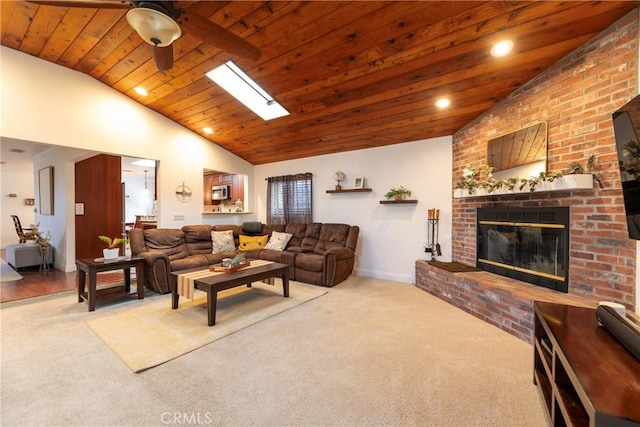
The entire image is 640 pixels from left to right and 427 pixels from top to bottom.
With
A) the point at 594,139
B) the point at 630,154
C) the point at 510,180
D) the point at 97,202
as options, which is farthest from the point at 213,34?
the point at 97,202

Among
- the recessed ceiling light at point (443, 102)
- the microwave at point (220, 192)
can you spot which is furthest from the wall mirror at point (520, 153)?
the microwave at point (220, 192)

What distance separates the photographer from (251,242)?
5.33 metres

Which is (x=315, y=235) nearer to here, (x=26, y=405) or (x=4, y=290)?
(x=26, y=405)

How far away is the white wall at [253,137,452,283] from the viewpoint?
425 centimetres

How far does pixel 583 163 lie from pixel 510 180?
0.58 m

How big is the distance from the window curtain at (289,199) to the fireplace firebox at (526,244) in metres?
3.16

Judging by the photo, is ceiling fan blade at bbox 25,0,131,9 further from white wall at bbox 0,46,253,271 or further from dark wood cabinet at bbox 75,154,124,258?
dark wood cabinet at bbox 75,154,124,258

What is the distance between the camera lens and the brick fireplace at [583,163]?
213 centimetres

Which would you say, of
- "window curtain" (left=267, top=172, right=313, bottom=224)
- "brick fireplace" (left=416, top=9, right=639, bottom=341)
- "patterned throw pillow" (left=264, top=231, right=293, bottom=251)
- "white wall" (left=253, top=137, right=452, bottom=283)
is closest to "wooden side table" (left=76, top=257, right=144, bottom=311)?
"patterned throw pillow" (left=264, top=231, right=293, bottom=251)

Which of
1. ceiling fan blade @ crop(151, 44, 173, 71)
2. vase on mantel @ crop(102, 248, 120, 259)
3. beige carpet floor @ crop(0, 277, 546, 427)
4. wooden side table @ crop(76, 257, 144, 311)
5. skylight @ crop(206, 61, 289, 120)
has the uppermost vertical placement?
skylight @ crop(206, 61, 289, 120)

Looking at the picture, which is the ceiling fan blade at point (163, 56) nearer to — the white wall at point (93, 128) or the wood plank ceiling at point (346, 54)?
the wood plank ceiling at point (346, 54)

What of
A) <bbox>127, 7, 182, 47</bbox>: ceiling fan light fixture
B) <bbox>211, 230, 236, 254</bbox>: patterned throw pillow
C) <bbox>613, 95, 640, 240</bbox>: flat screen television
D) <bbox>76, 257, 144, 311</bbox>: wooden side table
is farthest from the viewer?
<bbox>211, 230, 236, 254</bbox>: patterned throw pillow

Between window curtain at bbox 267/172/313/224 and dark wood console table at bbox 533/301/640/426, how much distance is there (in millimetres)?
4337

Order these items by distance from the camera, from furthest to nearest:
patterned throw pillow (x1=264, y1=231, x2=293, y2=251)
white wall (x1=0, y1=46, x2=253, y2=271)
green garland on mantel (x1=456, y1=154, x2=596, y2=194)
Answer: patterned throw pillow (x1=264, y1=231, x2=293, y2=251), white wall (x1=0, y1=46, x2=253, y2=271), green garland on mantel (x1=456, y1=154, x2=596, y2=194)
